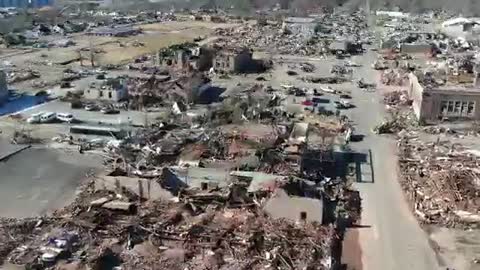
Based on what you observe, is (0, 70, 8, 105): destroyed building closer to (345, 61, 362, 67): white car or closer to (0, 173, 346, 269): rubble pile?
(0, 173, 346, 269): rubble pile

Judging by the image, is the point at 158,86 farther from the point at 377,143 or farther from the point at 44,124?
the point at 377,143

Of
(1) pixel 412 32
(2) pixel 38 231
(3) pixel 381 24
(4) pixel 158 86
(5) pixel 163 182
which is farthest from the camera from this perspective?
(3) pixel 381 24

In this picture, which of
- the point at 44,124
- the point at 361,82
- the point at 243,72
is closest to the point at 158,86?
the point at 44,124

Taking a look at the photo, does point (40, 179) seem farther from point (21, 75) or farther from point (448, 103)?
point (21, 75)

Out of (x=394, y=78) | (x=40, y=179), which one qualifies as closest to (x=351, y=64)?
(x=394, y=78)

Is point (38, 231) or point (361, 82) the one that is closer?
point (38, 231)

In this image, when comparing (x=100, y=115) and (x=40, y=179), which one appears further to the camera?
(x=100, y=115)

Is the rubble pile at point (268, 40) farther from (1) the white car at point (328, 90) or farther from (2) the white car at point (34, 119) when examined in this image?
(2) the white car at point (34, 119)
